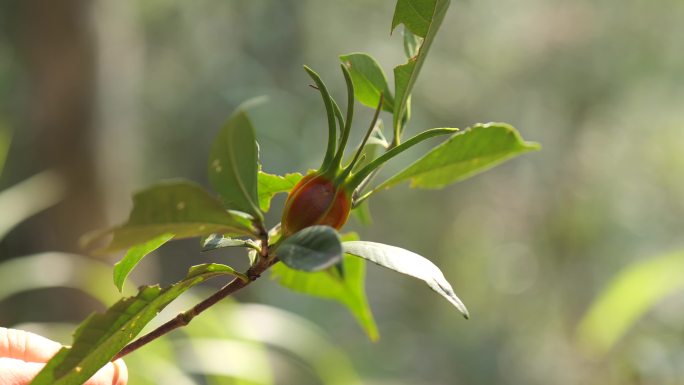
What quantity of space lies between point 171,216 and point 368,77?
0.42 feet

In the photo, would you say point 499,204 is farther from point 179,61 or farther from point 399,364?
point 179,61

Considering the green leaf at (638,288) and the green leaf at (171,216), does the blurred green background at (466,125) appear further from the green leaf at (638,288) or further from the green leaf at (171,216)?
the green leaf at (171,216)

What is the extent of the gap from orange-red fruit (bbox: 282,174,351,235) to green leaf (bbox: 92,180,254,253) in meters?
0.03

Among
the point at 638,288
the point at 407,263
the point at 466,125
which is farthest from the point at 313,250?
the point at 466,125

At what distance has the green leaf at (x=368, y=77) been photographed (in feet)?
0.95

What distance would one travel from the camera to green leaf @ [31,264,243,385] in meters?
0.21

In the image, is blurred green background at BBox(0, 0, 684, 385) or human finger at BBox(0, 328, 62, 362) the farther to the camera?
blurred green background at BBox(0, 0, 684, 385)

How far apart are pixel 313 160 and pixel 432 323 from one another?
3.21 feet

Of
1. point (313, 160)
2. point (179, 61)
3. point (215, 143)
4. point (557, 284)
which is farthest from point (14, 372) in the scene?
point (179, 61)

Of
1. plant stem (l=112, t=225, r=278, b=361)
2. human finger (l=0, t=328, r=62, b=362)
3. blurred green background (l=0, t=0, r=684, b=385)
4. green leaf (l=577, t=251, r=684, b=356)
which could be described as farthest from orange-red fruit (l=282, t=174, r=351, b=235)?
blurred green background (l=0, t=0, r=684, b=385)

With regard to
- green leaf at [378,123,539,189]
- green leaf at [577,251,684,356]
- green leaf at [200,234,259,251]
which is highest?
green leaf at [378,123,539,189]

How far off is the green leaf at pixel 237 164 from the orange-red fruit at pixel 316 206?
0.02m

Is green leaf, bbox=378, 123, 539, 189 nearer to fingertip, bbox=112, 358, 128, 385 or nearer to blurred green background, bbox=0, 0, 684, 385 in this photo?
fingertip, bbox=112, 358, 128, 385

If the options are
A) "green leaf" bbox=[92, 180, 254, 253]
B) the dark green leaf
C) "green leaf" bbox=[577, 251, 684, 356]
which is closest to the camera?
"green leaf" bbox=[92, 180, 254, 253]
